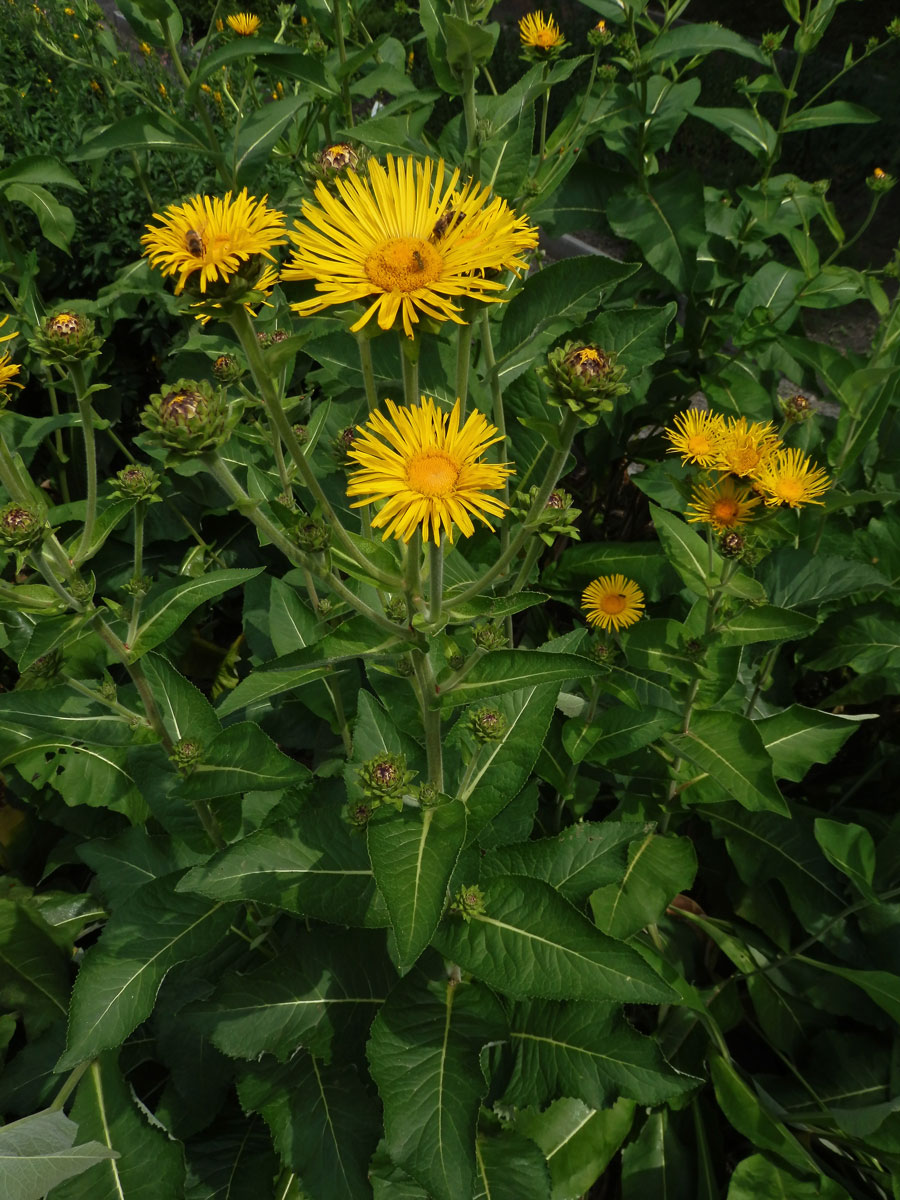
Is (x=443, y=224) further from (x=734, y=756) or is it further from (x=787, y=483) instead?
(x=734, y=756)

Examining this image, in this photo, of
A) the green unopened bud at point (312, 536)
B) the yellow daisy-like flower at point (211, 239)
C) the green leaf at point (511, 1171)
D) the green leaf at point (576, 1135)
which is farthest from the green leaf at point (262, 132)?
the green leaf at point (576, 1135)

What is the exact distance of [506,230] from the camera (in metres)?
1.35

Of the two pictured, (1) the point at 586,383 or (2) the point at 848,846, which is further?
(2) the point at 848,846

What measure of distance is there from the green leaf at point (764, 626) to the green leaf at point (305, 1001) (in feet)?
4.39

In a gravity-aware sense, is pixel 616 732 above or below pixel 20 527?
below

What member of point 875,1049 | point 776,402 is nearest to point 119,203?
point 776,402

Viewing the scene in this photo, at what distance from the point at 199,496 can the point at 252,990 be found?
84.4 inches

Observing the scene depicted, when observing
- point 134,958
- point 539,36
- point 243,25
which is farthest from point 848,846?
point 243,25

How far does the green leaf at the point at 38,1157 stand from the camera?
1.52m

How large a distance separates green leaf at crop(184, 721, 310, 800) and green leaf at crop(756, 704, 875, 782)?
4.80 feet

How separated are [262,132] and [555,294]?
4.39 ft

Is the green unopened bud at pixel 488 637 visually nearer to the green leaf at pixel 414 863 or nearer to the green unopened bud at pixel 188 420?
the green leaf at pixel 414 863

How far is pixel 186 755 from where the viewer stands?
1.99 metres

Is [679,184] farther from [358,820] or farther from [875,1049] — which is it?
[875,1049]
